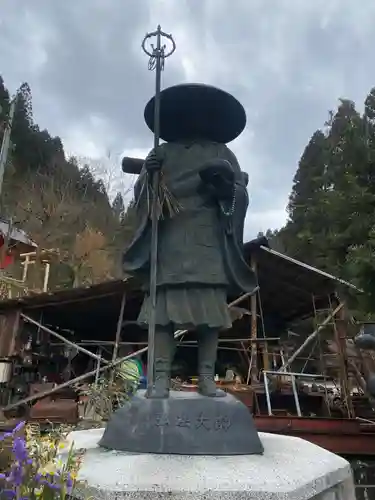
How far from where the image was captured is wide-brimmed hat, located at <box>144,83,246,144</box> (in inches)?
160

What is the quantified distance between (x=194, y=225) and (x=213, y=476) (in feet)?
6.29

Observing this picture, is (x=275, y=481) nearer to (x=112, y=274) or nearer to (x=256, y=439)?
(x=256, y=439)

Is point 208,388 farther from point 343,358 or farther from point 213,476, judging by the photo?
point 343,358

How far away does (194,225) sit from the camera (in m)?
3.96

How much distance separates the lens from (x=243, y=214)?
4.20 meters

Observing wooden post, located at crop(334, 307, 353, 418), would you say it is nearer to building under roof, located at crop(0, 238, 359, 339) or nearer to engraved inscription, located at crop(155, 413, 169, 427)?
building under roof, located at crop(0, 238, 359, 339)

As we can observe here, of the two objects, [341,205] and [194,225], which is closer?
[194,225]

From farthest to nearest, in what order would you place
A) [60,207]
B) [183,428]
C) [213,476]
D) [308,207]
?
[60,207]
[308,207]
[183,428]
[213,476]

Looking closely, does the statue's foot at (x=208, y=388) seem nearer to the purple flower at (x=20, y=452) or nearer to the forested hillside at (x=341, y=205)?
the purple flower at (x=20, y=452)

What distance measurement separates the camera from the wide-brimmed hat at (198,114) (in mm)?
4061

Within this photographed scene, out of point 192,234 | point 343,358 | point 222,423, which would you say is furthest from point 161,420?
point 343,358

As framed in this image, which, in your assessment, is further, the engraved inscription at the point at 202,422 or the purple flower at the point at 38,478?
the engraved inscription at the point at 202,422

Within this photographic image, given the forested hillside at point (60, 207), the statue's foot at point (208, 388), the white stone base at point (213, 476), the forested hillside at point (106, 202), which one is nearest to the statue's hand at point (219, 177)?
the statue's foot at point (208, 388)

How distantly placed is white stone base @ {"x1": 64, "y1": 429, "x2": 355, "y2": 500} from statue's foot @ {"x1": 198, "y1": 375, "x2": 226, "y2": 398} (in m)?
0.51
